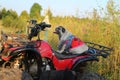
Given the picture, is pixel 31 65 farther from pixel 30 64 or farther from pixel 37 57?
pixel 37 57

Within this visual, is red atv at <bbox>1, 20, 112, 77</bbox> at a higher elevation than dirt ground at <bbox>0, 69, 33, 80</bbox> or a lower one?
higher

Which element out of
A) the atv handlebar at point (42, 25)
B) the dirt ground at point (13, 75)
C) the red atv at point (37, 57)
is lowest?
the dirt ground at point (13, 75)

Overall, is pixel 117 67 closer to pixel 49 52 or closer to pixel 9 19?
pixel 49 52

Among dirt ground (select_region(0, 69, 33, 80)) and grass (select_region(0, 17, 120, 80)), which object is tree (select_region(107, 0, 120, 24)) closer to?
grass (select_region(0, 17, 120, 80))

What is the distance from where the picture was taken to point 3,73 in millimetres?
4934

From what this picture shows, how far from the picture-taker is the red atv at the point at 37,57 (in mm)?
5258

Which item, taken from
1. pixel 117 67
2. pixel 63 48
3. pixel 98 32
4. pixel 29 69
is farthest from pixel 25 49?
pixel 98 32

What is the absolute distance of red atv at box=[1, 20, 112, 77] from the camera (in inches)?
207

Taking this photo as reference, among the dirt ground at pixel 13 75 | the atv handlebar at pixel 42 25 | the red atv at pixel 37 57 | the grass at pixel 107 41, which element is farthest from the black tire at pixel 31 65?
the grass at pixel 107 41

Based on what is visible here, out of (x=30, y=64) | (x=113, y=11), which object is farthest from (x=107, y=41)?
(x=30, y=64)

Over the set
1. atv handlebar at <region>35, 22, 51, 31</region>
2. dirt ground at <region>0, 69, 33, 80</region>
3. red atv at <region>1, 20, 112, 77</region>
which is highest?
atv handlebar at <region>35, 22, 51, 31</region>

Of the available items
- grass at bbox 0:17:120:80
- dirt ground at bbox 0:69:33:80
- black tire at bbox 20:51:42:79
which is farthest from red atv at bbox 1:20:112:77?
grass at bbox 0:17:120:80

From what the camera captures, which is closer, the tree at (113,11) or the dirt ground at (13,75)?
the dirt ground at (13,75)

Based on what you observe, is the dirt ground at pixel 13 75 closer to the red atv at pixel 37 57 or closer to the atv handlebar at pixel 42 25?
the red atv at pixel 37 57
